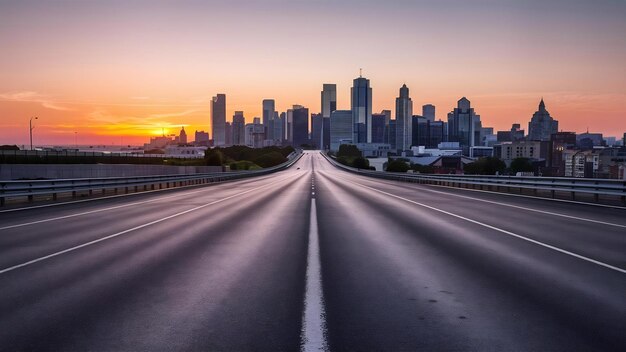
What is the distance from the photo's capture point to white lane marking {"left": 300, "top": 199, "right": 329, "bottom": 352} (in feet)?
14.7

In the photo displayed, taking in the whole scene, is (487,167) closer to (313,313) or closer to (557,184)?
(557,184)

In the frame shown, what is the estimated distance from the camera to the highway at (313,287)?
184 inches

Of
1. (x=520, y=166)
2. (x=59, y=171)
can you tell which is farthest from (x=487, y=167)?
(x=59, y=171)

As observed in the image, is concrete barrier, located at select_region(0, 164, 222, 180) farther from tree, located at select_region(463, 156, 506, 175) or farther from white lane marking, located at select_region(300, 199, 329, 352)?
tree, located at select_region(463, 156, 506, 175)

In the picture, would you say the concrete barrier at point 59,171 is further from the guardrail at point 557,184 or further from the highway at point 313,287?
the highway at point 313,287

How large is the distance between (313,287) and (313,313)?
3.67 ft

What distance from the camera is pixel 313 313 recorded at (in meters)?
5.36

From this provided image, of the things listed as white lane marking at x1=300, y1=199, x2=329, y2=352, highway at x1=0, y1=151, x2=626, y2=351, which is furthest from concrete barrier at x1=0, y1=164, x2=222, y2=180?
white lane marking at x1=300, y1=199, x2=329, y2=352

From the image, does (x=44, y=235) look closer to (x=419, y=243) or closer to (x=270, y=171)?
(x=419, y=243)

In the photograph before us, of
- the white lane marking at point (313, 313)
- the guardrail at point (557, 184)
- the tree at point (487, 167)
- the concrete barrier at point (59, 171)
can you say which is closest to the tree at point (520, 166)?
the tree at point (487, 167)

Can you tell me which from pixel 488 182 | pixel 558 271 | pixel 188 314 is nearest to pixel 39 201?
pixel 188 314

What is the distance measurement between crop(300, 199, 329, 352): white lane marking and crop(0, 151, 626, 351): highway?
3cm

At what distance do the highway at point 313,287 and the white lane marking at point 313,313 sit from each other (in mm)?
26

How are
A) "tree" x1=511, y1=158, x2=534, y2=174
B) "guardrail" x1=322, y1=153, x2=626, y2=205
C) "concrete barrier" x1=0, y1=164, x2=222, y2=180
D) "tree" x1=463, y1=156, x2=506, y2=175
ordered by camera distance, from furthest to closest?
"tree" x1=511, y1=158, x2=534, y2=174, "tree" x1=463, y1=156, x2=506, y2=175, "concrete barrier" x1=0, y1=164, x2=222, y2=180, "guardrail" x1=322, y1=153, x2=626, y2=205
